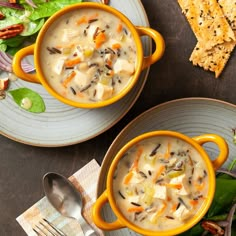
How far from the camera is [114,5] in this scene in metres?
1.81

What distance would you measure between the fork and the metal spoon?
0.07 m

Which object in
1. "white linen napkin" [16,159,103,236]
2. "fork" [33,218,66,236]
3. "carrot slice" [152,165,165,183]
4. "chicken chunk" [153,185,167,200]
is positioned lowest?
"fork" [33,218,66,236]

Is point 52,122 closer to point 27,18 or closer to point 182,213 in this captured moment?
point 27,18

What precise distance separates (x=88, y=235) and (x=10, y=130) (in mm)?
492

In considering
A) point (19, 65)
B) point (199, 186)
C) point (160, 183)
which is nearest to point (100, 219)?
point (160, 183)

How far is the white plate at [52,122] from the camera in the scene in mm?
1818

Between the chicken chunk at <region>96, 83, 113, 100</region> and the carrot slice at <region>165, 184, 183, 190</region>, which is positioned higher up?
the chicken chunk at <region>96, 83, 113, 100</region>

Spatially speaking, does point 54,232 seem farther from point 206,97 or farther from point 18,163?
point 206,97

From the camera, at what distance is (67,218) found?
1.92 m

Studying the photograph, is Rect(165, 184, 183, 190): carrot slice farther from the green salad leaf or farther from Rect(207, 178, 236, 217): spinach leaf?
the green salad leaf

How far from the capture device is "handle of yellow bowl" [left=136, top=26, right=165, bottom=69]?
1.59 m

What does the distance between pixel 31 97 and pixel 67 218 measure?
0.49 m

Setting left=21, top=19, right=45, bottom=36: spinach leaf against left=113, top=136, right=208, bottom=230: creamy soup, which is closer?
left=113, top=136, right=208, bottom=230: creamy soup

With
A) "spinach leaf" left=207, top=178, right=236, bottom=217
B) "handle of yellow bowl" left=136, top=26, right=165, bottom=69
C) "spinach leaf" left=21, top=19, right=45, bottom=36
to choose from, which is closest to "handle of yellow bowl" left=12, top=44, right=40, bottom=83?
"spinach leaf" left=21, top=19, right=45, bottom=36
